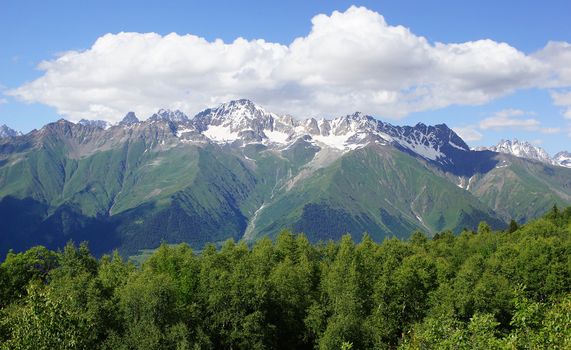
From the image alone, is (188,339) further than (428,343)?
Yes

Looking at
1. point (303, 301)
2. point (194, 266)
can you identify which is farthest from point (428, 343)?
point (194, 266)

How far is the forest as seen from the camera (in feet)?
220

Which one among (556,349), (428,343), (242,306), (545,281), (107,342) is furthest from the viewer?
(545,281)

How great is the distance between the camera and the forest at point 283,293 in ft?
220

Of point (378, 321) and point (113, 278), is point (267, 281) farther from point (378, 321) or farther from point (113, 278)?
point (113, 278)

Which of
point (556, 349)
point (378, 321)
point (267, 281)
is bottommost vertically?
→ point (378, 321)

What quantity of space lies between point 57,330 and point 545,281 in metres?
92.4

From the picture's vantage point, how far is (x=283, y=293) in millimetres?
83938

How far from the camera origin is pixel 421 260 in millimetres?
100938

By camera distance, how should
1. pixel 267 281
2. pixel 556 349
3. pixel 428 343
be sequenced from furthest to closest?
1. pixel 267 281
2. pixel 428 343
3. pixel 556 349

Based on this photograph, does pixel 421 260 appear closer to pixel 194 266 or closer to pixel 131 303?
pixel 194 266

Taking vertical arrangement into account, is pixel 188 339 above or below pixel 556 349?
below

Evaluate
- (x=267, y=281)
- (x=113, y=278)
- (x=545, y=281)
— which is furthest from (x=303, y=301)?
(x=545, y=281)

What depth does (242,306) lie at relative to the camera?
7600 centimetres
